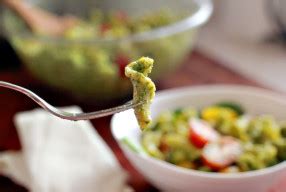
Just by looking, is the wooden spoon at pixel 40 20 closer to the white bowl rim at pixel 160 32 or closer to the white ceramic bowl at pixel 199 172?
the white bowl rim at pixel 160 32

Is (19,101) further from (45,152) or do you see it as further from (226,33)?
(226,33)

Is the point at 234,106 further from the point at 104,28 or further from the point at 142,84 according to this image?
the point at 142,84

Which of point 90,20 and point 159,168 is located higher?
point 90,20

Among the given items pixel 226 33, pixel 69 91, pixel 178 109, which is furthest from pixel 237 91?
pixel 226 33

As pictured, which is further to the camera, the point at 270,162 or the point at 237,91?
the point at 237,91

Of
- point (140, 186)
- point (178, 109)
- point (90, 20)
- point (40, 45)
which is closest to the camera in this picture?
point (140, 186)

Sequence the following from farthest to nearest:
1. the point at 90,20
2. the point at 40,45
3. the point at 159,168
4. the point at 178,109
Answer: the point at 90,20
the point at 40,45
the point at 178,109
the point at 159,168

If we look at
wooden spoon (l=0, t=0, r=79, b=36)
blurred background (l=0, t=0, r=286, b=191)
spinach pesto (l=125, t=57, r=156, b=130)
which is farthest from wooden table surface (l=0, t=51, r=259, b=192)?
spinach pesto (l=125, t=57, r=156, b=130)
